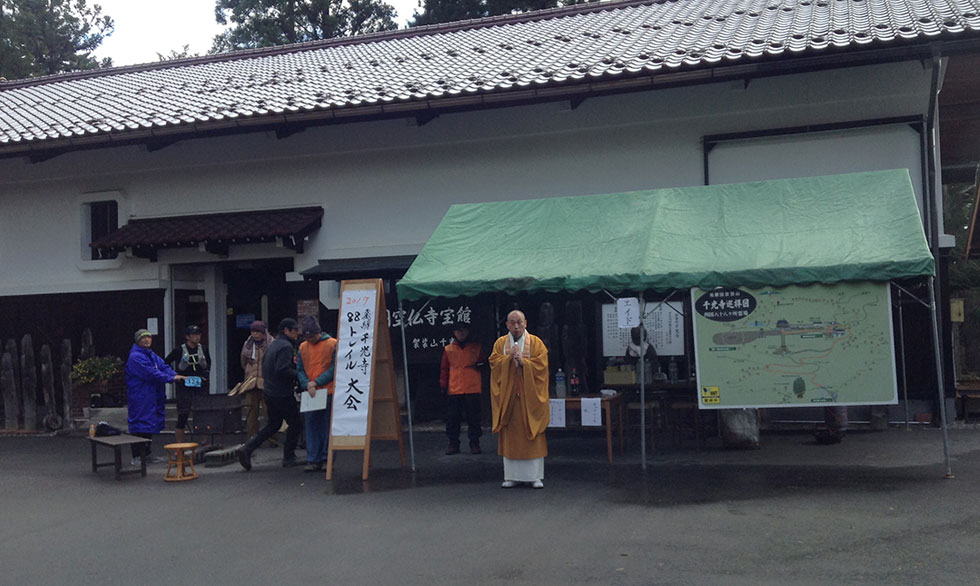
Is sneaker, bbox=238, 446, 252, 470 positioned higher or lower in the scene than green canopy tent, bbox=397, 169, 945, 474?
lower

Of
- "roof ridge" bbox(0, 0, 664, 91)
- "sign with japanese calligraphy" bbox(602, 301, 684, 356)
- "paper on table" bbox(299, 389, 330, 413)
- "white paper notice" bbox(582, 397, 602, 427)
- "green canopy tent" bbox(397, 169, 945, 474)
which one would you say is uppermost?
"roof ridge" bbox(0, 0, 664, 91)

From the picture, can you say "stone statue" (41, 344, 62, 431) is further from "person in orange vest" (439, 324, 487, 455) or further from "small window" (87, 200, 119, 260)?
"person in orange vest" (439, 324, 487, 455)

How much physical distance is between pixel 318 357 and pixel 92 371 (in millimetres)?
6034

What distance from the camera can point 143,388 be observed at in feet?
34.3

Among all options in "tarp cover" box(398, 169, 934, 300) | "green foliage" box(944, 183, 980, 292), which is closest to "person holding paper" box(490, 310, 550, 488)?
"tarp cover" box(398, 169, 934, 300)

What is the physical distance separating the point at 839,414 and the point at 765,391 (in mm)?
2499

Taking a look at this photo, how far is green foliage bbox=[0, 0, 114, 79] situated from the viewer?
101 ft

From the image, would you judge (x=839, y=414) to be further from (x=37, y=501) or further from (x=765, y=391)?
(x=37, y=501)

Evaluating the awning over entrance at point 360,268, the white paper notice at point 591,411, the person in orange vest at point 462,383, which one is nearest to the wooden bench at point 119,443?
the person in orange vest at point 462,383

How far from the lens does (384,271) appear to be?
1243cm

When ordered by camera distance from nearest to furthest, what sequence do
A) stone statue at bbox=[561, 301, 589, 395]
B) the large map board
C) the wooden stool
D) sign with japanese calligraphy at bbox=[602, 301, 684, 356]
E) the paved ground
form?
the paved ground < the large map board < the wooden stool < sign with japanese calligraphy at bbox=[602, 301, 684, 356] < stone statue at bbox=[561, 301, 589, 395]

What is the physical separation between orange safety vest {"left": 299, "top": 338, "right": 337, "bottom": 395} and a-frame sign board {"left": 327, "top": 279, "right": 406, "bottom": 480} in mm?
271

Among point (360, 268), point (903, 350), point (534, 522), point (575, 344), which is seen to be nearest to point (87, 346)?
point (360, 268)

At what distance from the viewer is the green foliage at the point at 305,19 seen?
31.8 metres
